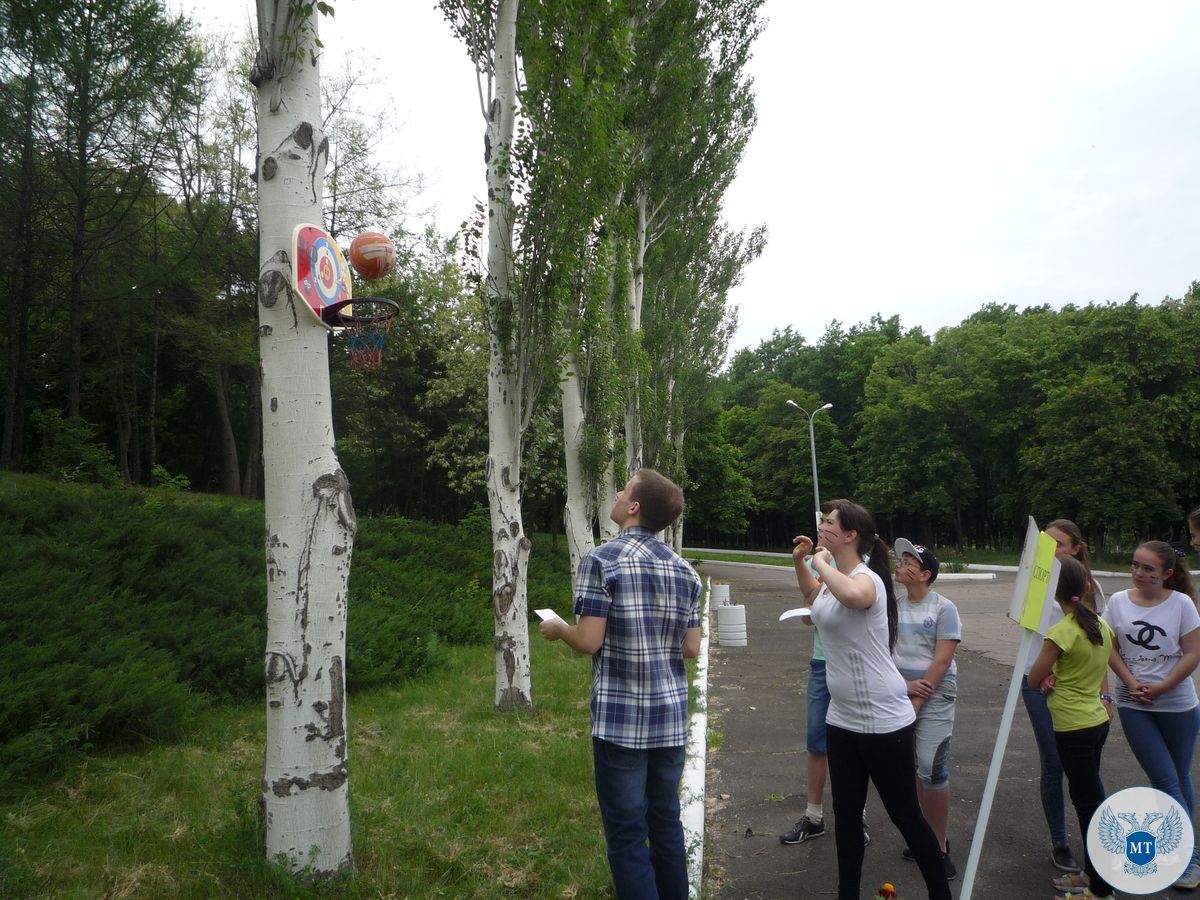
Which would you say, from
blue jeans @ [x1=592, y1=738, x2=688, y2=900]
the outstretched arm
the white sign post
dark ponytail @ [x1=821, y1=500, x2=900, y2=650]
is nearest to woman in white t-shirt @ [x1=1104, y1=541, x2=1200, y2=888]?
the white sign post

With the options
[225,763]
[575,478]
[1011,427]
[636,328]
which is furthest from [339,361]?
[1011,427]

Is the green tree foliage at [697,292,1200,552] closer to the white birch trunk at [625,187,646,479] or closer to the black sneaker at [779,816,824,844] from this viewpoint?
the white birch trunk at [625,187,646,479]

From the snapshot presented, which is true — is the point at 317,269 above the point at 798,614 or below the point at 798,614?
above

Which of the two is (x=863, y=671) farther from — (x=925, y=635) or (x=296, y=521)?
(x=296, y=521)

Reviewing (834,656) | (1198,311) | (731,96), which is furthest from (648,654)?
(1198,311)

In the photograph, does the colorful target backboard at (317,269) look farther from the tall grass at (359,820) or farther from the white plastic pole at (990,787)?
the white plastic pole at (990,787)

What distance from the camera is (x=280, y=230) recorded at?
407 cm

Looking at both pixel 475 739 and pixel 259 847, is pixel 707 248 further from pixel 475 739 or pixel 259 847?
pixel 259 847

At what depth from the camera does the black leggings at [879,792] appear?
364cm

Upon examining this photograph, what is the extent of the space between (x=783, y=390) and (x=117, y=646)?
196 feet

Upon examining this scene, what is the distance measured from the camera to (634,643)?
11.0 ft

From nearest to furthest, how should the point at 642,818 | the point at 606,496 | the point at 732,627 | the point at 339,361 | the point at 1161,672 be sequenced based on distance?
1. the point at 642,818
2. the point at 1161,672
3. the point at 606,496
4. the point at 732,627
5. the point at 339,361

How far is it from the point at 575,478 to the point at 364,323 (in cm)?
742

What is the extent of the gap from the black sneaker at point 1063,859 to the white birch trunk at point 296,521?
3663 mm
